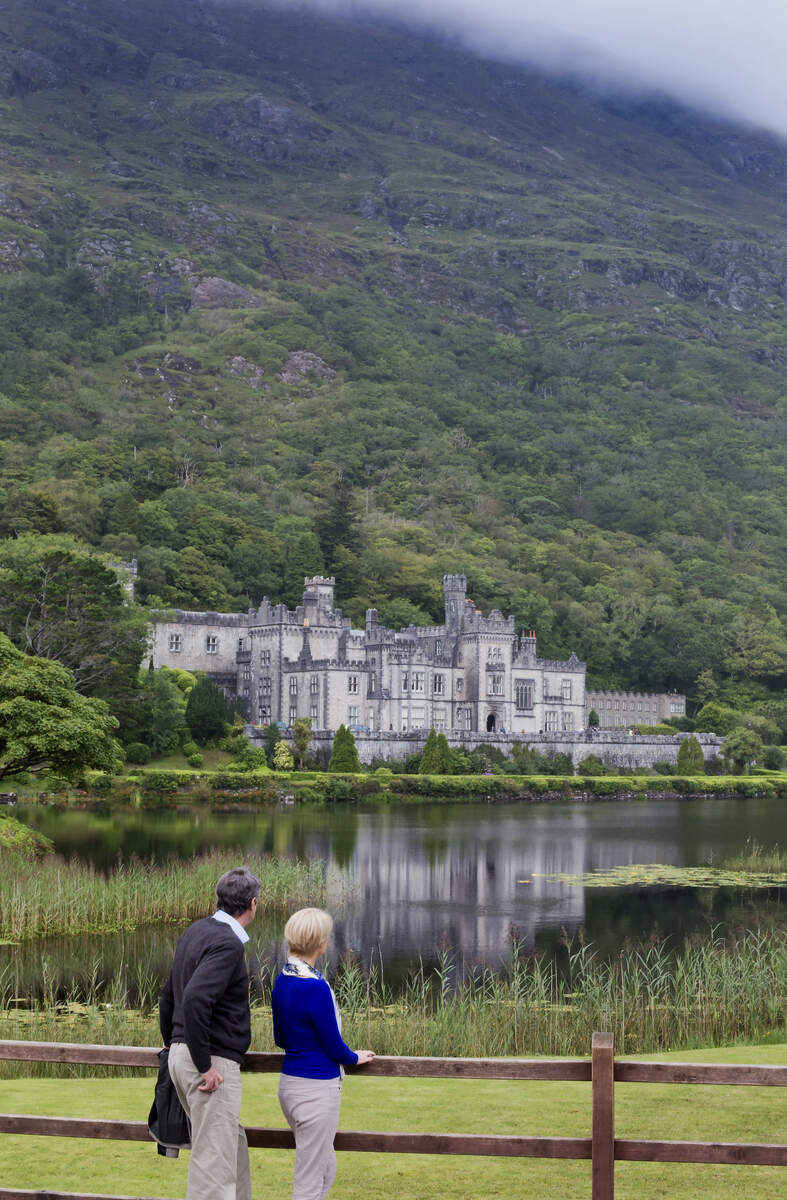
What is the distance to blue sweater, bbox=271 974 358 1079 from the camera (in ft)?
28.9

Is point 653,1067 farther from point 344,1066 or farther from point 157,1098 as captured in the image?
point 157,1098

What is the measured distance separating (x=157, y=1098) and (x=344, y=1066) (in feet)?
4.00

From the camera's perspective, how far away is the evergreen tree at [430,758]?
275ft

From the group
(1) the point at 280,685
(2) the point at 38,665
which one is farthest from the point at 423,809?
(2) the point at 38,665

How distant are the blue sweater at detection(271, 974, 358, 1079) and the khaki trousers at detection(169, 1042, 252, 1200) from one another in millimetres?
384

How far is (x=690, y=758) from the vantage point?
96.4 meters

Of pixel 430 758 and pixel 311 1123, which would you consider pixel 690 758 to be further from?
pixel 311 1123

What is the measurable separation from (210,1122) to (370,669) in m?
86.1

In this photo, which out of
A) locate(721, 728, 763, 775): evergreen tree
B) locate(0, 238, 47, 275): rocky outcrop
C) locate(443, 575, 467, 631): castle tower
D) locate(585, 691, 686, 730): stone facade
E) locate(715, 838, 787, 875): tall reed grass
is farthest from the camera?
locate(0, 238, 47, 275): rocky outcrop

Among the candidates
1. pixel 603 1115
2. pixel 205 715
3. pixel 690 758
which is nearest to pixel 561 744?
pixel 690 758

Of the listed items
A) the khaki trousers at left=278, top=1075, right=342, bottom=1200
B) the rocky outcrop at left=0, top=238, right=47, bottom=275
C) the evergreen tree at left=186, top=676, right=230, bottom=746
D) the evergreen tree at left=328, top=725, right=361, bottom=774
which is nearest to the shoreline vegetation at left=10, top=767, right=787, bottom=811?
the evergreen tree at left=328, top=725, right=361, bottom=774

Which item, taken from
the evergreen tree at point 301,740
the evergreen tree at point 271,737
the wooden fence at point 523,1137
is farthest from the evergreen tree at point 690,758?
the wooden fence at point 523,1137

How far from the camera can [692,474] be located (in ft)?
591

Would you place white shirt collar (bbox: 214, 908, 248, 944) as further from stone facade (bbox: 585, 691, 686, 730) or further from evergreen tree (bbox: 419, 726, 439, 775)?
stone facade (bbox: 585, 691, 686, 730)
